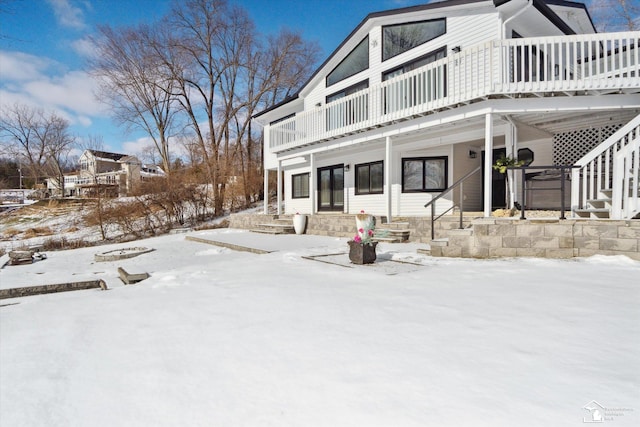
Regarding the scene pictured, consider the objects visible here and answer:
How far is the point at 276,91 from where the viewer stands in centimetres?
2623

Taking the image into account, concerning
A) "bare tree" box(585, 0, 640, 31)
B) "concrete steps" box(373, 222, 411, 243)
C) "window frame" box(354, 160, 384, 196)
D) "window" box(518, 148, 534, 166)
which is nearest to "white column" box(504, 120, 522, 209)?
"window" box(518, 148, 534, 166)

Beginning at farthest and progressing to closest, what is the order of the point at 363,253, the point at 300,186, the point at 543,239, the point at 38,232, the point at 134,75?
the point at 134,75 → the point at 38,232 → the point at 300,186 → the point at 543,239 → the point at 363,253

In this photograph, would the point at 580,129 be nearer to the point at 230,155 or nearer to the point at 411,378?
the point at 411,378

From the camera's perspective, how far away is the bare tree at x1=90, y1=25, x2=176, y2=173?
22.0 m

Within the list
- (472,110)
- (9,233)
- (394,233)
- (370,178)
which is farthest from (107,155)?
(472,110)

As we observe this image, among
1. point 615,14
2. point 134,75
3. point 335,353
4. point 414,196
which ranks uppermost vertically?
point 615,14

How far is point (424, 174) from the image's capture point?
1097cm

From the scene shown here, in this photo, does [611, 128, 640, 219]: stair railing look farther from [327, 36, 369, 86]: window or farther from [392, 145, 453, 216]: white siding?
[327, 36, 369, 86]: window

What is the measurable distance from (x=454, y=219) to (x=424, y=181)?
311 cm

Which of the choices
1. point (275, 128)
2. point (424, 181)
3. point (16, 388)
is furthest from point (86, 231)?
point (16, 388)

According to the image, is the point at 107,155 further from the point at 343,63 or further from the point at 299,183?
the point at 343,63

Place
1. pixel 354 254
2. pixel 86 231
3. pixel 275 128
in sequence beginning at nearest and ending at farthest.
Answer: pixel 354 254 < pixel 275 128 < pixel 86 231

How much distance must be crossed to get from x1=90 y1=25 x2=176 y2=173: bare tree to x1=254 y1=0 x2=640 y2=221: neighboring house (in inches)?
533

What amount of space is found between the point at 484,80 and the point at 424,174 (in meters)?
4.17
